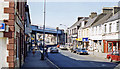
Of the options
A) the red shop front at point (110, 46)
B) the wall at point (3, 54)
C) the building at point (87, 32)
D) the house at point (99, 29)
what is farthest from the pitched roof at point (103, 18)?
the wall at point (3, 54)

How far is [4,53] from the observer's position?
10.7 meters

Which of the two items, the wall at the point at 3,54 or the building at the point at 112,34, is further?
the building at the point at 112,34

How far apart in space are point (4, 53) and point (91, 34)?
4024 cm

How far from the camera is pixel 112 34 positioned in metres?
36.1

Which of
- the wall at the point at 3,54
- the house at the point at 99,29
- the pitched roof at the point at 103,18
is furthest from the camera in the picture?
the pitched roof at the point at 103,18

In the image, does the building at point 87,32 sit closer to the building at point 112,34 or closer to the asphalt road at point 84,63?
the building at point 112,34

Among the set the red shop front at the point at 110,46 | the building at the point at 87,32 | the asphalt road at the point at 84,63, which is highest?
the building at the point at 87,32

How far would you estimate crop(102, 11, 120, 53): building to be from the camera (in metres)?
34.5

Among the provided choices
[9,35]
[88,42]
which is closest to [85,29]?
[88,42]

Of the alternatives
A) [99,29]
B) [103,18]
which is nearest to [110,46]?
[99,29]

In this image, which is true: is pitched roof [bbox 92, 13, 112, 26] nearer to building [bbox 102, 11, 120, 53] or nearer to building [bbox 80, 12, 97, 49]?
building [bbox 80, 12, 97, 49]

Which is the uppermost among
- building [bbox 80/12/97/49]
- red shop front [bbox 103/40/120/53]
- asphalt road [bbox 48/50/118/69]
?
building [bbox 80/12/97/49]

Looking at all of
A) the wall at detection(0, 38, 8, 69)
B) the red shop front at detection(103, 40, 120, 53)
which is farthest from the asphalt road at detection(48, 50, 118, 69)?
the red shop front at detection(103, 40, 120, 53)

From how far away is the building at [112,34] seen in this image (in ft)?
113
